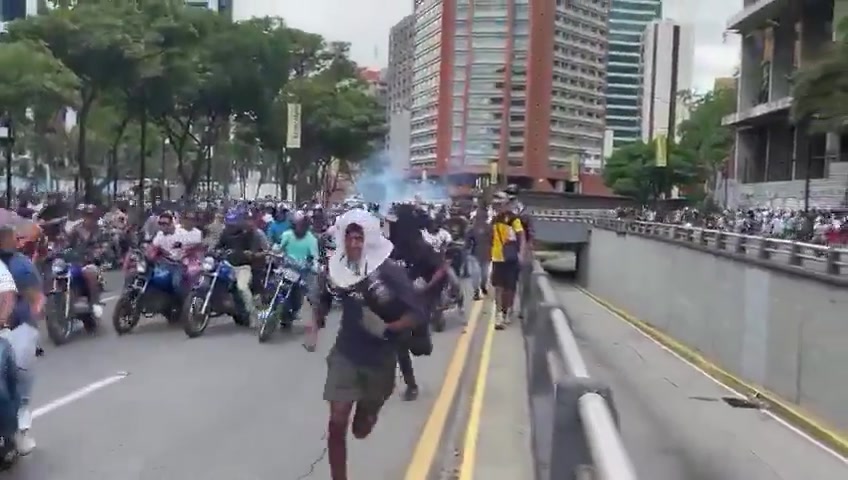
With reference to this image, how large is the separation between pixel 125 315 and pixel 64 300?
4.09ft

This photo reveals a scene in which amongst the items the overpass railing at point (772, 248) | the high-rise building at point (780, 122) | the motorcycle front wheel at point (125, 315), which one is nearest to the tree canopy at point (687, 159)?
the high-rise building at point (780, 122)

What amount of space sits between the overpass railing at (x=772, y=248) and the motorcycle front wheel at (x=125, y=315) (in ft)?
29.7

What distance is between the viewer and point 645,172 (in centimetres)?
8806

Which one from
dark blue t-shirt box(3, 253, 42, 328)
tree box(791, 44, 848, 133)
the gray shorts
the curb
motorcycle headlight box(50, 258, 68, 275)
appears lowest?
the curb

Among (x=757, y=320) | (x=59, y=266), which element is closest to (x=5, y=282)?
(x=59, y=266)

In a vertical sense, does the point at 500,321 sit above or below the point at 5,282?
below

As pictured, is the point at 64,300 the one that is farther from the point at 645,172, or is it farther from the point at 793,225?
the point at 645,172

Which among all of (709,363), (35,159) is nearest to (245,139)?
(35,159)

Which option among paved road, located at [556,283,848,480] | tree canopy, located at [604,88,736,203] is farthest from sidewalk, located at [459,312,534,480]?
tree canopy, located at [604,88,736,203]

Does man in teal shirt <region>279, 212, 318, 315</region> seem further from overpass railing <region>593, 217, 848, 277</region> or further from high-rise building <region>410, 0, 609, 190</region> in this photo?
high-rise building <region>410, 0, 609, 190</region>

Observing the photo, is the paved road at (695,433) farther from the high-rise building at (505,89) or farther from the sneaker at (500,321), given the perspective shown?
the high-rise building at (505,89)

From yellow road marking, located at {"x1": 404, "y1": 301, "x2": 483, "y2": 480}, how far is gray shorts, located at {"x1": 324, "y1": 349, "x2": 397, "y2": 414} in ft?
5.60

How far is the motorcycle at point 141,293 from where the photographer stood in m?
15.4

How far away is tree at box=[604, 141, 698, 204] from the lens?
277ft
